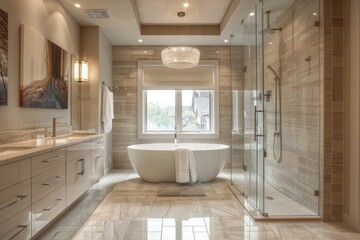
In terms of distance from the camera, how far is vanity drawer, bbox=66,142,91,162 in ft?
9.17

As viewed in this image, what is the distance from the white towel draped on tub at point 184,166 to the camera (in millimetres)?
4211

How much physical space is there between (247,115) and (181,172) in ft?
4.34

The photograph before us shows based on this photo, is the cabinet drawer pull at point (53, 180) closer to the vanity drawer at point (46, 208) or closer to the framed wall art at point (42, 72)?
the vanity drawer at point (46, 208)

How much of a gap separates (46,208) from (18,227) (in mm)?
422

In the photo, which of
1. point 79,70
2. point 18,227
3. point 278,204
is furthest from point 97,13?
point 278,204

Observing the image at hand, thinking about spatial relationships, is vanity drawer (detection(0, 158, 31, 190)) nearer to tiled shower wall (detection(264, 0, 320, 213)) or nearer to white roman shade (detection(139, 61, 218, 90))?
tiled shower wall (detection(264, 0, 320, 213))

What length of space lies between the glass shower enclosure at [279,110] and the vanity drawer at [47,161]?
214cm

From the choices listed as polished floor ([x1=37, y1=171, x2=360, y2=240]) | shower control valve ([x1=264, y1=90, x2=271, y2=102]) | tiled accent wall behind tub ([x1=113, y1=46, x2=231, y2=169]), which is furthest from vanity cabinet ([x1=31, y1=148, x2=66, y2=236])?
tiled accent wall behind tub ([x1=113, y1=46, x2=231, y2=169])

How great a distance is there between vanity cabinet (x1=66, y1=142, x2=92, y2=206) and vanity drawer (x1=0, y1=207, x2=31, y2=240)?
793 mm

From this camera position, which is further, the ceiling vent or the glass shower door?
the ceiling vent

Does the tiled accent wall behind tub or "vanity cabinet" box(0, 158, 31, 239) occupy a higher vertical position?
the tiled accent wall behind tub

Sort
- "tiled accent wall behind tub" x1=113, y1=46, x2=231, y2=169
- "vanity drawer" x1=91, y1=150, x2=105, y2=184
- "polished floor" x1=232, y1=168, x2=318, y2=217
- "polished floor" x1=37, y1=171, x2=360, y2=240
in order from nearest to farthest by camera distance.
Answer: "polished floor" x1=37, y1=171, x2=360, y2=240 < "polished floor" x1=232, y1=168, x2=318, y2=217 < "vanity drawer" x1=91, y1=150, x2=105, y2=184 < "tiled accent wall behind tub" x1=113, y1=46, x2=231, y2=169

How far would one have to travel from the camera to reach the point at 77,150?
120 inches

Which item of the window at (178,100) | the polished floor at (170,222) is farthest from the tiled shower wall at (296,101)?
the window at (178,100)
